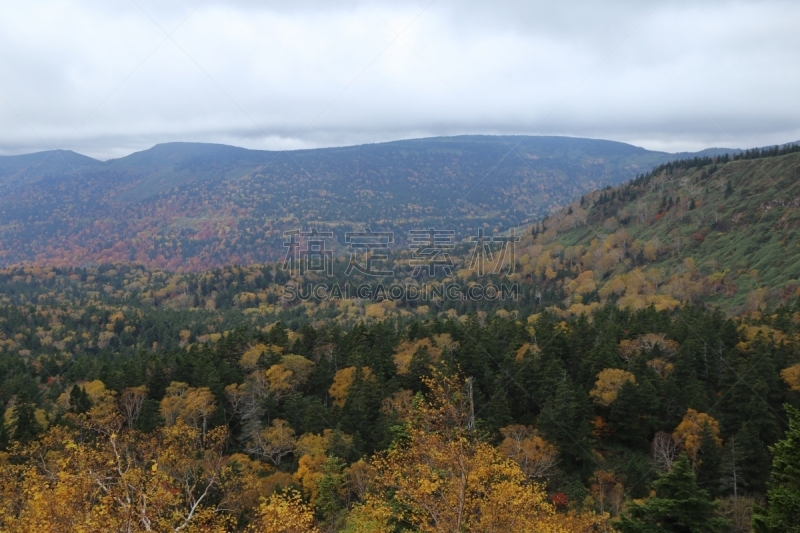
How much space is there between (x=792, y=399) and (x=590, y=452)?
22453 millimetres

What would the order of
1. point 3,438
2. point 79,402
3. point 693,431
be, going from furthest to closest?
point 79,402 < point 3,438 < point 693,431

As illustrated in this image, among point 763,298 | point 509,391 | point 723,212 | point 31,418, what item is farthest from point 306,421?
point 723,212

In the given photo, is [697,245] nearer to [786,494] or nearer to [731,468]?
[731,468]

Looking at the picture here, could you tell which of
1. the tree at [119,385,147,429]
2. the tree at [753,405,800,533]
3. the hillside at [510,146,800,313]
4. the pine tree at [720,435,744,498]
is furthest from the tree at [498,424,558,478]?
the hillside at [510,146,800,313]

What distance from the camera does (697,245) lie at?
149m

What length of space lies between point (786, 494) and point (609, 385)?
2934 centimetres

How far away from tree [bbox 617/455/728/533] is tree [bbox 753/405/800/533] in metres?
1.68

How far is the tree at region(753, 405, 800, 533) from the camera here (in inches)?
840

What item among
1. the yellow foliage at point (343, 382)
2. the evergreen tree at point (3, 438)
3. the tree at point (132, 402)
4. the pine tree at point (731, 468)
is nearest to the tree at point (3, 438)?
the evergreen tree at point (3, 438)

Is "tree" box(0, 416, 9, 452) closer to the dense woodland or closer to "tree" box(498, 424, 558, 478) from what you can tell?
the dense woodland

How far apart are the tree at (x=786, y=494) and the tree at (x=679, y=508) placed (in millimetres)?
1681

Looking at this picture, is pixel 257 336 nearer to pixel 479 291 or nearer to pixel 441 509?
pixel 441 509

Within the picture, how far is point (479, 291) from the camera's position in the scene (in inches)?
6486

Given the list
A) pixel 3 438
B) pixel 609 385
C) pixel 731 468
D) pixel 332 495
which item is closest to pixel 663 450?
pixel 731 468
